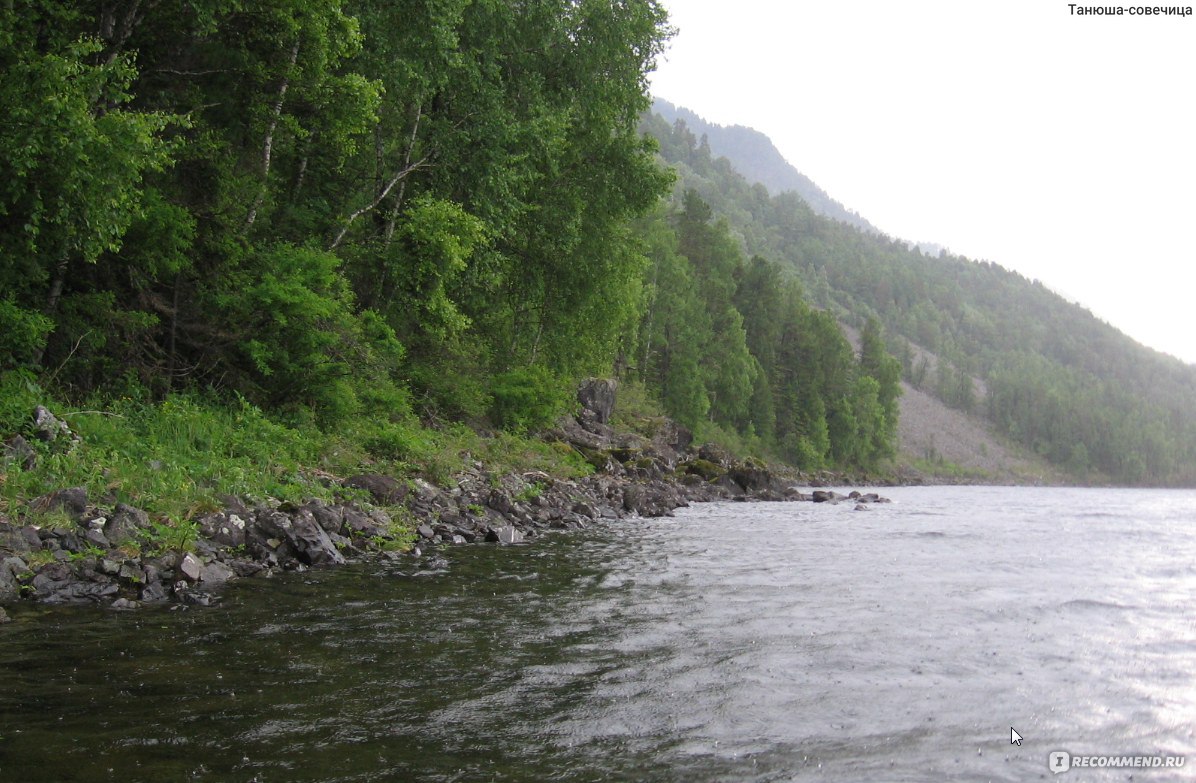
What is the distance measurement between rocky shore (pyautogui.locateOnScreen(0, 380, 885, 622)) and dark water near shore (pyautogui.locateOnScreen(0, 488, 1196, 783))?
615 millimetres

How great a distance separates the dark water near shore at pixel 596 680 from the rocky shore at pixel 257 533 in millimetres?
615

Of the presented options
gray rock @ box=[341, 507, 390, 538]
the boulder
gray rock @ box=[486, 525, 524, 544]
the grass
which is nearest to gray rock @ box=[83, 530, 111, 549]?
the grass

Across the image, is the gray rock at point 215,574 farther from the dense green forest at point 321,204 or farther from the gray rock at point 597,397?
the gray rock at point 597,397

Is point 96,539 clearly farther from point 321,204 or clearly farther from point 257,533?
point 321,204

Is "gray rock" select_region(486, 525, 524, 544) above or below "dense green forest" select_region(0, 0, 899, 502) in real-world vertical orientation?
below

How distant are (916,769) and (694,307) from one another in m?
57.6

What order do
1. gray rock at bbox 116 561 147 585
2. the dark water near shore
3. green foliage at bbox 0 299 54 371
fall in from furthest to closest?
green foliage at bbox 0 299 54 371 < gray rock at bbox 116 561 147 585 < the dark water near shore

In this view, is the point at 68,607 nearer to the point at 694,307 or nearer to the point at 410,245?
the point at 410,245

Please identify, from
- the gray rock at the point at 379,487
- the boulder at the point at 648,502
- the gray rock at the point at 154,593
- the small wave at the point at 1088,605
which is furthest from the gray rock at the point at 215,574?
the boulder at the point at 648,502

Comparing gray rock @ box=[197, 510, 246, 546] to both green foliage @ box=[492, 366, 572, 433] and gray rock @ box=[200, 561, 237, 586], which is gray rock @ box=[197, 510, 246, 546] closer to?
gray rock @ box=[200, 561, 237, 586]

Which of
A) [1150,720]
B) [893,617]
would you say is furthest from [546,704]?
[893,617]

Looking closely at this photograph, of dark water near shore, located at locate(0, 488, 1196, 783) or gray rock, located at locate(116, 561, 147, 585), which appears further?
gray rock, located at locate(116, 561, 147, 585)

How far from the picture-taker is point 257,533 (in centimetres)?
1049

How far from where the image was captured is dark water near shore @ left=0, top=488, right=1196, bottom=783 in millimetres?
4473
